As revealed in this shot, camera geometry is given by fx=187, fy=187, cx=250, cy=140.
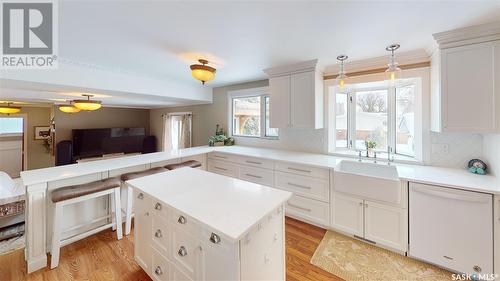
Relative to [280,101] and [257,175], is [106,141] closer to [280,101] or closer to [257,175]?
[257,175]

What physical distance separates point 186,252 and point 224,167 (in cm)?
220

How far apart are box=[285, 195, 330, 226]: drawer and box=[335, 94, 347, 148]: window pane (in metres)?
1.16

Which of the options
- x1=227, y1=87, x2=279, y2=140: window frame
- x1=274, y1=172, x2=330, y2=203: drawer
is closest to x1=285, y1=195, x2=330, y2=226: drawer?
x1=274, y1=172, x2=330, y2=203: drawer


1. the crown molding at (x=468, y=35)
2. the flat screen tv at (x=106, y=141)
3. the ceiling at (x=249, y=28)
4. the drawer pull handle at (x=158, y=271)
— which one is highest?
the ceiling at (x=249, y=28)

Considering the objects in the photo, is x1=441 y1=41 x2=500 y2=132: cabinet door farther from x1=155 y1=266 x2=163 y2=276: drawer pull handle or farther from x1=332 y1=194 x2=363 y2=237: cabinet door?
x1=155 y1=266 x2=163 y2=276: drawer pull handle

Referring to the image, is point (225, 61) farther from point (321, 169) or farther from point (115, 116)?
point (115, 116)

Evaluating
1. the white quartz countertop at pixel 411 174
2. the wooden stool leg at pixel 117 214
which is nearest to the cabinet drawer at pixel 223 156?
the white quartz countertop at pixel 411 174

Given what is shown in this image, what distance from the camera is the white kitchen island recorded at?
3.31ft

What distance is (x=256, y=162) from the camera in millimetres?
2971

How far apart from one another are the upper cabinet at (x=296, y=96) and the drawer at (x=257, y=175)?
2.61 ft

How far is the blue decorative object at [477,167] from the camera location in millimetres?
1862

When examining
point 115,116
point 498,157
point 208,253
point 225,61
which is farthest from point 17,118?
point 498,157

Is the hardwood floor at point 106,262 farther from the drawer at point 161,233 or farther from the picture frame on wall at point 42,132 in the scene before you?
the picture frame on wall at point 42,132

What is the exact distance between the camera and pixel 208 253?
1.08m
